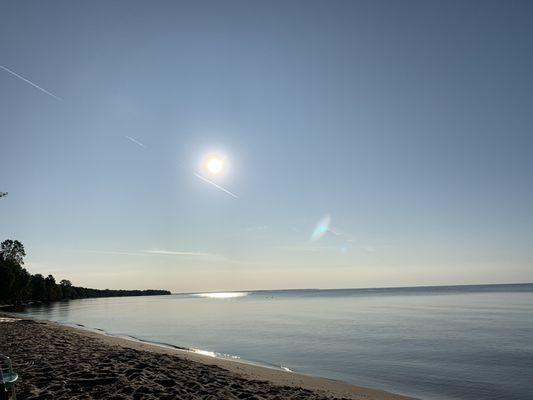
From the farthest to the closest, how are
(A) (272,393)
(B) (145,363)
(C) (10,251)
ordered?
1. (C) (10,251)
2. (B) (145,363)
3. (A) (272,393)

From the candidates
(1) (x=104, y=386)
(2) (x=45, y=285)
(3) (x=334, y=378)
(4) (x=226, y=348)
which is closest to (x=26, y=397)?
(1) (x=104, y=386)

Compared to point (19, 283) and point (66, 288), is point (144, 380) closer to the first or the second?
point (19, 283)

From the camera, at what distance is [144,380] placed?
1250 centimetres

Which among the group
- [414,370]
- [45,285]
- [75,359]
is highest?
[45,285]

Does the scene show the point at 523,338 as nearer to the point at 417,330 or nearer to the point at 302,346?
the point at 417,330

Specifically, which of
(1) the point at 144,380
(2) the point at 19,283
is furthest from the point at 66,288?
(1) the point at 144,380

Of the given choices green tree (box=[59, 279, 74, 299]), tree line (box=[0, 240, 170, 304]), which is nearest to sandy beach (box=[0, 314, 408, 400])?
tree line (box=[0, 240, 170, 304])

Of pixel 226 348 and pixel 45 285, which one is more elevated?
pixel 45 285

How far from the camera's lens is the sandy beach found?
10.9 metres

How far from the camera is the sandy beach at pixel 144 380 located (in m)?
10.9

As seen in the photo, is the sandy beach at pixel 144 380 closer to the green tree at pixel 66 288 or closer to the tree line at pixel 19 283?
the tree line at pixel 19 283

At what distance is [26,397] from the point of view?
387 inches

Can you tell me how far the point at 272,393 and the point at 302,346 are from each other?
16921 mm

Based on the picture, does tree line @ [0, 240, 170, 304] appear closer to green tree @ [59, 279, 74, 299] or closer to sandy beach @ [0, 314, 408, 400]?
green tree @ [59, 279, 74, 299]
